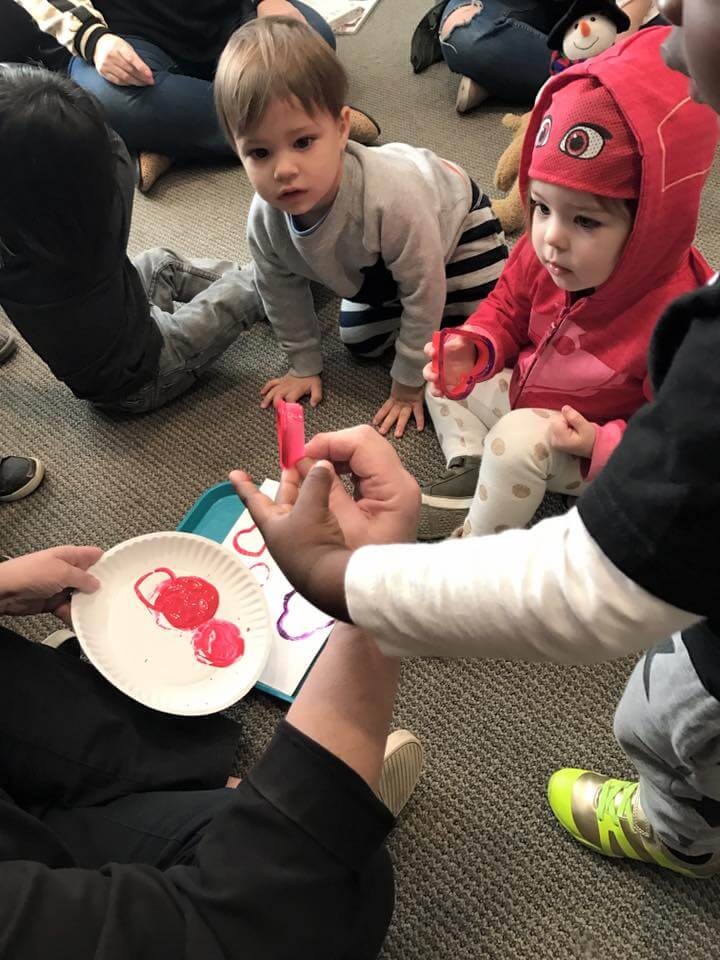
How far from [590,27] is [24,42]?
1.32 metres

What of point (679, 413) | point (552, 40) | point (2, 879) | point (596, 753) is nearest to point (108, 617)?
point (2, 879)

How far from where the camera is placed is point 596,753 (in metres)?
0.88

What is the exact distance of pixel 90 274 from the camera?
1.10m

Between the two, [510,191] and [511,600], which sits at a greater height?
[511,600]

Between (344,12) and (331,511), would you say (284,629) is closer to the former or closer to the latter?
(331,511)

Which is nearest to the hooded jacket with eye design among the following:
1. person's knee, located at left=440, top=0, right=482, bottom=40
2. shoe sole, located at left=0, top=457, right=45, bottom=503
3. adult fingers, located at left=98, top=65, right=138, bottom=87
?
shoe sole, located at left=0, top=457, right=45, bottom=503

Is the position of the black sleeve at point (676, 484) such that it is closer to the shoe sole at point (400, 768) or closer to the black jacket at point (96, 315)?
the shoe sole at point (400, 768)

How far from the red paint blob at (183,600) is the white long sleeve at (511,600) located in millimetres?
507

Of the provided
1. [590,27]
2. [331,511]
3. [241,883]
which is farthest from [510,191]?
[241,883]

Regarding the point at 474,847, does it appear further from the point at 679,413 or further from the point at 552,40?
the point at 552,40

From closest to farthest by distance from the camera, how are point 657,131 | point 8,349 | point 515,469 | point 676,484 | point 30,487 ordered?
point 676,484 < point 657,131 < point 515,469 < point 30,487 < point 8,349

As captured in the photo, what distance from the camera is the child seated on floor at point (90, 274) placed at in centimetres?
98

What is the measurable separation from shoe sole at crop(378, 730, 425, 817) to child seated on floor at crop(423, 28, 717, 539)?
1.00ft

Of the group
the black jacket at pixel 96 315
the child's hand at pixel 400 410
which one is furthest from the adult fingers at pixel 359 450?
the black jacket at pixel 96 315
